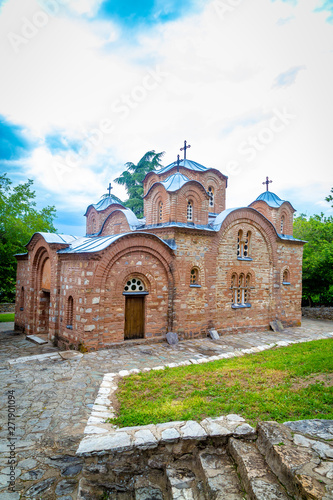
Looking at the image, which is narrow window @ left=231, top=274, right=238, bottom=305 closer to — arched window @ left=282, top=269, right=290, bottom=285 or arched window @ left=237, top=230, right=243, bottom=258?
arched window @ left=237, top=230, right=243, bottom=258

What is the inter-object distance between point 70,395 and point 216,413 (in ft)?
10.4

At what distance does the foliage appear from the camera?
802 inches

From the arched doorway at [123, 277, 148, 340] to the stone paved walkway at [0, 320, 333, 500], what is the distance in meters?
0.61

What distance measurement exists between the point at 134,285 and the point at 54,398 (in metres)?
5.37

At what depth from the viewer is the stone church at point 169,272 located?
34.5ft

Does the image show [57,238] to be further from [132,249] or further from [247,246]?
[247,246]

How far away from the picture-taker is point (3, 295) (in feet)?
82.8

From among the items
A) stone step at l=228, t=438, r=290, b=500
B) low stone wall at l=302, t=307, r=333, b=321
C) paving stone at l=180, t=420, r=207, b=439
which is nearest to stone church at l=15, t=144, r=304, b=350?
low stone wall at l=302, t=307, r=333, b=321

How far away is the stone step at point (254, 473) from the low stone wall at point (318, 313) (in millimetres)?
18646

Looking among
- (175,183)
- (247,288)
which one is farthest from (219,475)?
(247,288)

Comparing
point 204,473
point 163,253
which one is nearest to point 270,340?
point 163,253

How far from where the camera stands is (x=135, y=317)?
1140 cm

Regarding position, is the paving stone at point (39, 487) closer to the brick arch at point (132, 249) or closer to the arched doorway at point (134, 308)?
the brick arch at point (132, 249)

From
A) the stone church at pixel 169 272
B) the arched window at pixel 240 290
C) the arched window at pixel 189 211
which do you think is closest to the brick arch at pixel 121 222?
the stone church at pixel 169 272
